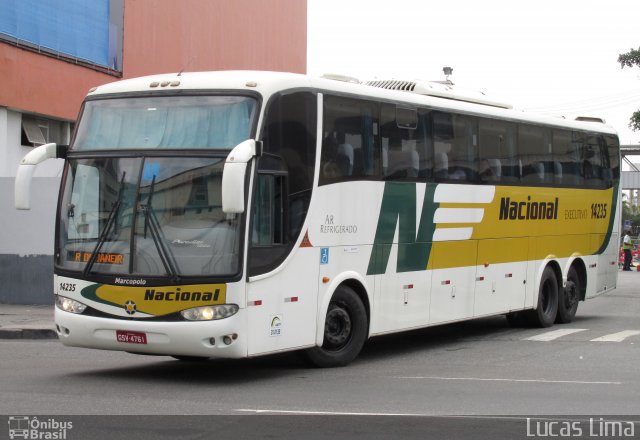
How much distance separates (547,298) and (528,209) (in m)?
2.10

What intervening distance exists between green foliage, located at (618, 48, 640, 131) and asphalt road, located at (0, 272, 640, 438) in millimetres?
24764

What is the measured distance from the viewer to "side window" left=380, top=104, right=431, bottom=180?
45.8ft

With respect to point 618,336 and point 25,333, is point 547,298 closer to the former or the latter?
point 618,336

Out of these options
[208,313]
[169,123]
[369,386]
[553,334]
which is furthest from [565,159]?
[208,313]

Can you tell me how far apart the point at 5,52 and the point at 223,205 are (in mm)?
12989

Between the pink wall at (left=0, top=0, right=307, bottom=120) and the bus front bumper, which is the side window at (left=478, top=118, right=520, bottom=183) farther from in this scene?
the pink wall at (left=0, top=0, right=307, bottom=120)

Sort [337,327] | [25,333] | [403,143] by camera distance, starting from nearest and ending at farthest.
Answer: [337,327] → [403,143] → [25,333]

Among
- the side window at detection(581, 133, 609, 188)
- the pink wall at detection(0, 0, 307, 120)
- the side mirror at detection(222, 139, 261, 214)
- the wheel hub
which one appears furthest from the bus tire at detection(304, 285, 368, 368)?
the pink wall at detection(0, 0, 307, 120)

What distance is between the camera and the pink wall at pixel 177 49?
22.7 meters

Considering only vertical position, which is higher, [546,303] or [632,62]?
[632,62]

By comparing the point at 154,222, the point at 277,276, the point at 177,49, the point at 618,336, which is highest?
the point at 177,49

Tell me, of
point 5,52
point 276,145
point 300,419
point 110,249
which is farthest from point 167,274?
point 5,52

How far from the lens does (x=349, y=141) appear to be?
13188 mm

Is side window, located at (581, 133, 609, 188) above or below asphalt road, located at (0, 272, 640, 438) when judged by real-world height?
above
